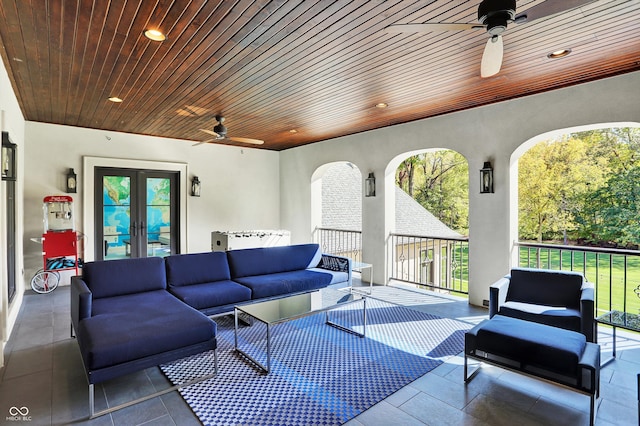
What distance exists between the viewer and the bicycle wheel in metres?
5.58

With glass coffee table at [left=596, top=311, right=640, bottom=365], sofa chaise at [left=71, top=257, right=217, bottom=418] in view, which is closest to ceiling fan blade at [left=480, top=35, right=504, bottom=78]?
glass coffee table at [left=596, top=311, right=640, bottom=365]

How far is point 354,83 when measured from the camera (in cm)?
402

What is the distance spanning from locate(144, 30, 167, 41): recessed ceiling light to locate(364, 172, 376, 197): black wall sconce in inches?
168

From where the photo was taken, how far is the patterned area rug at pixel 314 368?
2398mm

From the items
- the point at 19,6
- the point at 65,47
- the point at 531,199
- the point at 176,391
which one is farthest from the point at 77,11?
the point at 531,199

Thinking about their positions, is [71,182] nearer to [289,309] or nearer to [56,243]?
[56,243]

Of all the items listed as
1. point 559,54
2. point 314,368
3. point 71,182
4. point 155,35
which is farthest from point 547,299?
point 71,182

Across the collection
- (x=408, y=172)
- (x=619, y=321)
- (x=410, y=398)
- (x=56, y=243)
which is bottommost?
(x=410, y=398)

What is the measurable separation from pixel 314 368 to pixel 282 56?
2.84m

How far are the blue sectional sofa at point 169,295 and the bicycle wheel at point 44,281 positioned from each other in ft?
9.67

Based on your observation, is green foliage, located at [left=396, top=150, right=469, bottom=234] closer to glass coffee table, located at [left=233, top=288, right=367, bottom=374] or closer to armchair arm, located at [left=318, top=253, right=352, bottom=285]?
armchair arm, located at [left=318, top=253, right=352, bottom=285]

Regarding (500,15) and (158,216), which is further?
(158,216)

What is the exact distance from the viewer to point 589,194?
11.8 m

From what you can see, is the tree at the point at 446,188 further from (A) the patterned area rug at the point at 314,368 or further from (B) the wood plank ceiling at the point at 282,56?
(A) the patterned area rug at the point at 314,368
